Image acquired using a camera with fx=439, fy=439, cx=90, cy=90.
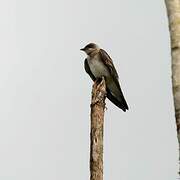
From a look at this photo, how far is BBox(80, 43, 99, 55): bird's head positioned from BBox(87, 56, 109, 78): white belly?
0.62 m

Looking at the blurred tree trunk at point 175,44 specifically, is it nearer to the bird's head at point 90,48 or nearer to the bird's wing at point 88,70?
the bird's wing at point 88,70

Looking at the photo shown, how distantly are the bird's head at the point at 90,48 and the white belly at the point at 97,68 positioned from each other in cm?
62

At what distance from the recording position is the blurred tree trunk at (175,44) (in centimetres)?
272

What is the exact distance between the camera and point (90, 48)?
15680 mm

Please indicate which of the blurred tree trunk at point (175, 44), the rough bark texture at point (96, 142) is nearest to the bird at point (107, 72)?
the rough bark texture at point (96, 142)

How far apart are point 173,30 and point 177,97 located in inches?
18.8

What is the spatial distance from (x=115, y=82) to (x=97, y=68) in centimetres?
76

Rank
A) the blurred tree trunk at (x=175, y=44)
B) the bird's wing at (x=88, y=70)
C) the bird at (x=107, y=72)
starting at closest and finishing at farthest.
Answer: the blurred tree trunk at (x=175, y=44)
the bird at (x=107, y=72)
the bird's wing at (x=88, y=70)

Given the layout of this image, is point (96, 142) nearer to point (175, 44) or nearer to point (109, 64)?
point (175, 44)

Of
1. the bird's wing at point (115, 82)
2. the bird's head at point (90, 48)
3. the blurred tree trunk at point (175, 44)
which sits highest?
the bird's head at point (90, 48)

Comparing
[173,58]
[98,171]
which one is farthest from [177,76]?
[98,171]

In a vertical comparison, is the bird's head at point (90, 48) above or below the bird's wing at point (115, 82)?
above

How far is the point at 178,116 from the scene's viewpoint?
272cm

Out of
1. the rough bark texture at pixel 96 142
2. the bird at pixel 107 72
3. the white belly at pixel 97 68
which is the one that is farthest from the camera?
the white belly at pixel 97 68
